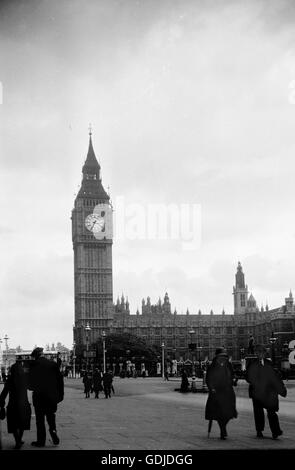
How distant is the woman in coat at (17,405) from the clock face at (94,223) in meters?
133

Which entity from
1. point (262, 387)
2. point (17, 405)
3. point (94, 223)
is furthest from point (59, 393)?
point (94, 223)

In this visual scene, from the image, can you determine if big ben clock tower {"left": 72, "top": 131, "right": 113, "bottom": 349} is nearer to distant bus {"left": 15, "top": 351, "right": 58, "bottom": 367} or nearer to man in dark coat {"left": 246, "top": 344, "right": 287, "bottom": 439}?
distant bus {"left": 15, "top": 351, "right": 58, "bottom": 367}

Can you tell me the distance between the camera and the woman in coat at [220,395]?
11992 millimetres

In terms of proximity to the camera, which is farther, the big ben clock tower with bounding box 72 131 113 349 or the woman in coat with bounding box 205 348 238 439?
the big ben clock tower with bounding box 72 131 113 349

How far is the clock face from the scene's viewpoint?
5712 inches

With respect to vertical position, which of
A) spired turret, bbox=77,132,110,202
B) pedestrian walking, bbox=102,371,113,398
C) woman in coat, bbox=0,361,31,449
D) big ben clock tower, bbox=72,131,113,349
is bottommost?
pedestrian walking, bbox=102,371,113,398

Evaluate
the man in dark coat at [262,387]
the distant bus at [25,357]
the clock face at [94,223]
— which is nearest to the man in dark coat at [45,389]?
the distant bus at [25,357]

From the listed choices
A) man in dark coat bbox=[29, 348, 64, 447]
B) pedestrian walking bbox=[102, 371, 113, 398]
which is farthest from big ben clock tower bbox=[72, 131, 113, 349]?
man in dark coat bbox=[29, 348, 64, 447]

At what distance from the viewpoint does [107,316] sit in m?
143

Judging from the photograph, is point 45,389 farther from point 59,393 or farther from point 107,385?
point 107,385

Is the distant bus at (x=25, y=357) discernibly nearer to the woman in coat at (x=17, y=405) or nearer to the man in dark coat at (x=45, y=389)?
the woman in coat at (x=17, y=405)
